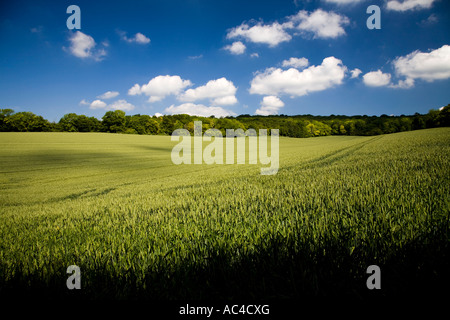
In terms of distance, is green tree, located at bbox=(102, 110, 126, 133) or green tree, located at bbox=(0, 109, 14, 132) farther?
green tree, located at bbox=(102, 110, 126, 133)

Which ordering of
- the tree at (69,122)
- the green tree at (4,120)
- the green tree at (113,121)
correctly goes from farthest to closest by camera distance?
1. the green tree at (113,121)
2. the tree at (69,122)
3. the green tree at (4,120)

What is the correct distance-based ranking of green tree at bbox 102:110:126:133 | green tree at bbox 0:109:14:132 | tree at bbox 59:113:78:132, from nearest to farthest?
green tree at bbox 0:109:14:132 → tree at bbox 59:113:78:132 → green tree at bbox 102:110:126:133

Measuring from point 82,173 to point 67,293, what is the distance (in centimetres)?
2610

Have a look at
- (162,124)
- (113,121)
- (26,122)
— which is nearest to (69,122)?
(26,122)

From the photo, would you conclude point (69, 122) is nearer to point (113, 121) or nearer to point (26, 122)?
point (26, 122)

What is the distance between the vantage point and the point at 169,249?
7.59 ft

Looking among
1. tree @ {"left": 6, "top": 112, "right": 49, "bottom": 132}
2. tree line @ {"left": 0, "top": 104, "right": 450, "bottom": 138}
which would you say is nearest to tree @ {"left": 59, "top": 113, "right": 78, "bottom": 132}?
tree line @ {"left": 0, "top": 104, "right": 450, "bottom": 138}

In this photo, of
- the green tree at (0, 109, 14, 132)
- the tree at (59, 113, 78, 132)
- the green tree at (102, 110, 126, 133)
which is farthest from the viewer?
the green tree at (102, 110, 126, 133)

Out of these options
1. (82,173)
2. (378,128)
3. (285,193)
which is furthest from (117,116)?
(378,128)

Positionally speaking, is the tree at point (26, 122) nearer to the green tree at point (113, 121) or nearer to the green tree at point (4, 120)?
the green tree at point (4, 120)

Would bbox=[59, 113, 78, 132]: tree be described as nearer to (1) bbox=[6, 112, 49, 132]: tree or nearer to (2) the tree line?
(2) the tree line

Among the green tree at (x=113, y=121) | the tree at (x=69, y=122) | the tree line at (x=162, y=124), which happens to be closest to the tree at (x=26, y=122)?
the tree line at (x=162, y=124)
